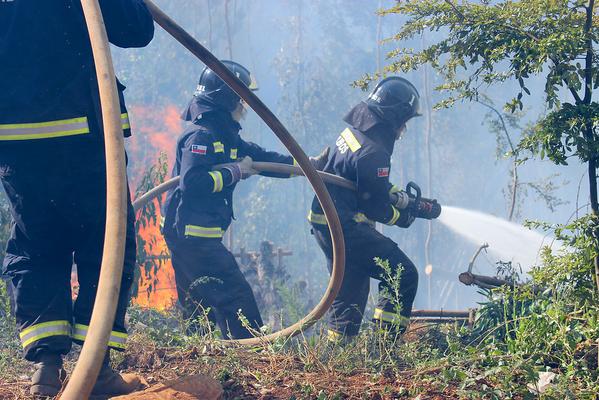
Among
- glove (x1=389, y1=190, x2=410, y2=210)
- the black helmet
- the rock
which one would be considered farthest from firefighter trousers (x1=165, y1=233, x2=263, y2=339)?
the rock

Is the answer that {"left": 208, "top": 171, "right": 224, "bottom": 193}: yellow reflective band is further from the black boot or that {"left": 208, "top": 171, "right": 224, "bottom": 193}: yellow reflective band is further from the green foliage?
the black boot

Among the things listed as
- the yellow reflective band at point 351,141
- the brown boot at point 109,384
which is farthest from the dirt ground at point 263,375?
the yellow reflective band at point 351,141

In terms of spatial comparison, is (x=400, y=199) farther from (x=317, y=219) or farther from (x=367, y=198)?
(x=317, y=219)

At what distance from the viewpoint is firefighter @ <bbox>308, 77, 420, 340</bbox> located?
586cm

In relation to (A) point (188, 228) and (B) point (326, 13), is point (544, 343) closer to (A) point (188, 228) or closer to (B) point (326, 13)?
(A) point (188, 228)

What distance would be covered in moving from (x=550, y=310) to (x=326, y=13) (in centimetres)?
3452

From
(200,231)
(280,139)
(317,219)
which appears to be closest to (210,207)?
(200,231)

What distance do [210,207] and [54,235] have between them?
2747mm

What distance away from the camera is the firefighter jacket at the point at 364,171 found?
5.86 meters

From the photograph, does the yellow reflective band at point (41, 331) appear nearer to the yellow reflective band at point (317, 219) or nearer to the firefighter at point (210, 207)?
the firefighter at point (210, 207)

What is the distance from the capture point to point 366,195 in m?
5.90

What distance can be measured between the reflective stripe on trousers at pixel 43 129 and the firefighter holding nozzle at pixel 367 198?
2984 millimetres

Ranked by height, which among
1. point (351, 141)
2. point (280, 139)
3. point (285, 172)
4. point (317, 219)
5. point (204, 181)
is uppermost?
point (351, 141)

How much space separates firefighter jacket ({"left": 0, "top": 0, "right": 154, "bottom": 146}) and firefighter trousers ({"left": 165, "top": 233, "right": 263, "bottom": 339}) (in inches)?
103
